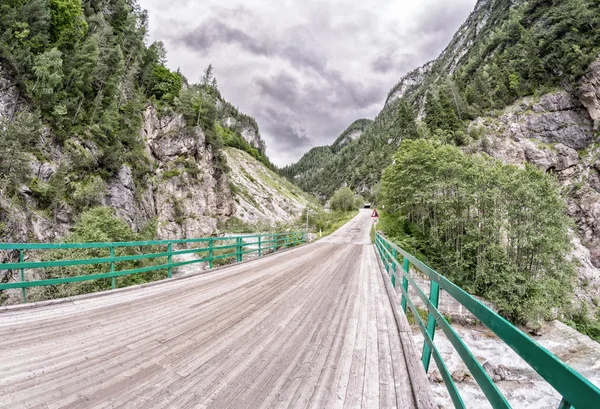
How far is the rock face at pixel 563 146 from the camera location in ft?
98.9

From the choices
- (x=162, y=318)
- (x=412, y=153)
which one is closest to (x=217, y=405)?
(x=162, y=318)

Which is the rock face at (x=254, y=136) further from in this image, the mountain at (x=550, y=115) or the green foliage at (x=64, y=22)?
the green foliage at (x=64, y=22)

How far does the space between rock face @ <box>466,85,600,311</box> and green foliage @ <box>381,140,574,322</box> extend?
13.0 m

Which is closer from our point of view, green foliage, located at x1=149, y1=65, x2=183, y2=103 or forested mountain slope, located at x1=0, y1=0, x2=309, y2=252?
forested mountain slope, located at x1=0, y1=0, x2=309, y2=252

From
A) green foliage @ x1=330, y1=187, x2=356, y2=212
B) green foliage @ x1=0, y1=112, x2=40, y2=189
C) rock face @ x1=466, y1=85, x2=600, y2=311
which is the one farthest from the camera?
green foliage @ x1=330, y1=187, x2=356, y2=212

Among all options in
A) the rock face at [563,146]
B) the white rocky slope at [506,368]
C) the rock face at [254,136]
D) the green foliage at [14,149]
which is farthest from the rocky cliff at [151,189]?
the rock face at [254,136]

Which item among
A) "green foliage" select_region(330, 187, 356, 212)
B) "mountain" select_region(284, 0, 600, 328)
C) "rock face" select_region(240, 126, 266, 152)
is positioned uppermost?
"rock face" select_region(240, 126, 266, 152)

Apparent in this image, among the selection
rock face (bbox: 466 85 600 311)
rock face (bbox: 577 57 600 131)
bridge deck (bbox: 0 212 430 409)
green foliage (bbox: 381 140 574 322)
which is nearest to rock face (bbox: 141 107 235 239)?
green foliage (bbox: 381 140 574 322)

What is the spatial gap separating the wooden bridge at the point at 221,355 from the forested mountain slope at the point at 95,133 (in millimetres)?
16018

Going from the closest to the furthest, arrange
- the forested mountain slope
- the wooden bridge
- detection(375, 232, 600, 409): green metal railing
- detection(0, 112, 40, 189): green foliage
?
1. detection(375, 232, 600, 409): green metal railing
2. the wooden bridge
3. detection(0, 112, 40, 189): green foliage
4. the forested mountain slope

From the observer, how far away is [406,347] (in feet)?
10.2

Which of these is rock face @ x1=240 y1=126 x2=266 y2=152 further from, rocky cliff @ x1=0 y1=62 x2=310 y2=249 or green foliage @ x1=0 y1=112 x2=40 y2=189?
green foliage @ x1=0 y1=112 x2=40 y2=189

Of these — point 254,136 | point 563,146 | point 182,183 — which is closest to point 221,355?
point 182,183

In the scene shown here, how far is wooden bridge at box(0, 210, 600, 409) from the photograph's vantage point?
6.84 feet
